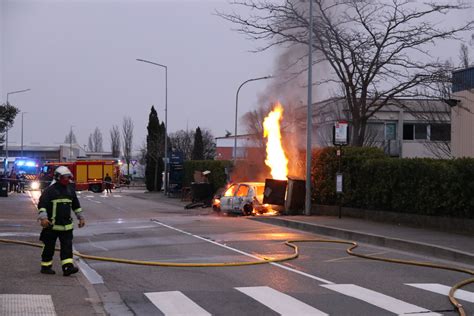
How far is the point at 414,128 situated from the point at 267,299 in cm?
4654

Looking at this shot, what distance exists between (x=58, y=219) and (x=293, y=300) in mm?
3815

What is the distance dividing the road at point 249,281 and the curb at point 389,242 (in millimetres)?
444

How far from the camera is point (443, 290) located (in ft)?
29.0

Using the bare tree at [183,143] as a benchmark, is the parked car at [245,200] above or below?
below

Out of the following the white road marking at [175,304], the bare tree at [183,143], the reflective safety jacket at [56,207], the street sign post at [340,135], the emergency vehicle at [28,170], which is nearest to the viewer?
the white road marking at [175,304]

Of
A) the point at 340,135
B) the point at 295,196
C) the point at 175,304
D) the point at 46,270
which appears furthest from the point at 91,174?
the point at 175,304

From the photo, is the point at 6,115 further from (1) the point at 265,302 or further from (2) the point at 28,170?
(1) the point at 265,302

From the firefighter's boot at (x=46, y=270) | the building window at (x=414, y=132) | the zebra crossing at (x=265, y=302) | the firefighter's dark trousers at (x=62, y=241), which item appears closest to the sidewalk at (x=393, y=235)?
the zebra crossing at (x=265, y=302)

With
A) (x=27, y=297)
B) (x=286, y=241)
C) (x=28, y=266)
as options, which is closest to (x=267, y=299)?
(x=27, y=297)

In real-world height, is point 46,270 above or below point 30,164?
below

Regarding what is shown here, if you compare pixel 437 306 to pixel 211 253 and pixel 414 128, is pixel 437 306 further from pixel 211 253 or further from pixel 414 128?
pixel 414 128

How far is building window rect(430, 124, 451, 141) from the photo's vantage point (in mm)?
43478

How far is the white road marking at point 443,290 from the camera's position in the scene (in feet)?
27.5

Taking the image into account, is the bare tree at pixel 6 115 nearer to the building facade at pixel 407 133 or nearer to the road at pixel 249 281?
the road at pixel 249 281
